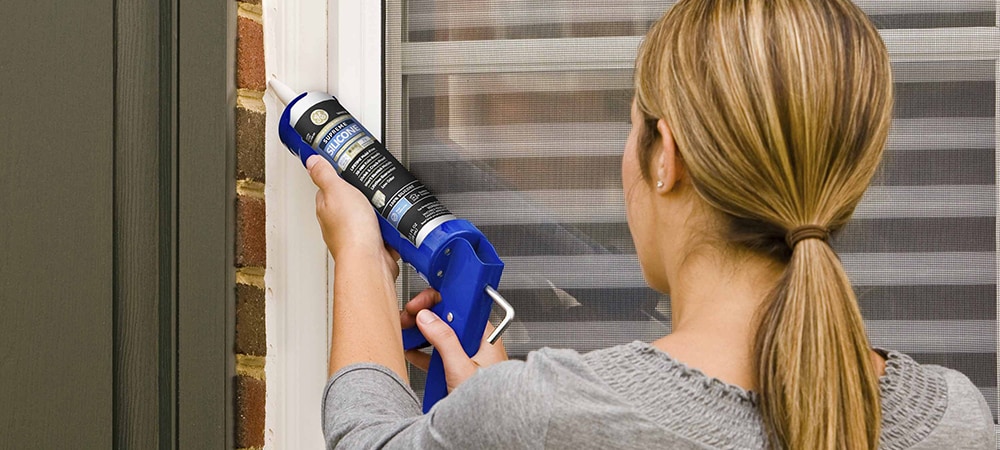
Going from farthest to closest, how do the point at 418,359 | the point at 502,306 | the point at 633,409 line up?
A: the point at 418,359 → the point at 502,306 → the point at 633,409

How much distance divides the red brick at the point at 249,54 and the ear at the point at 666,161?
1.88ft

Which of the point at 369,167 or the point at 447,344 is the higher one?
the point at 369,167

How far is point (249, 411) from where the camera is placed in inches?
45.4

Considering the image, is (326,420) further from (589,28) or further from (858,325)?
(589,28)

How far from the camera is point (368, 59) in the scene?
122 centimetres

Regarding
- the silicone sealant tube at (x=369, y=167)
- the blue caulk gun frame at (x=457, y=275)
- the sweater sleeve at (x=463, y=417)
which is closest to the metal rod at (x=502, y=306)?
the blue caulk gun frame at (x=457, y=275)

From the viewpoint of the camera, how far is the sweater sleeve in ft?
2.28

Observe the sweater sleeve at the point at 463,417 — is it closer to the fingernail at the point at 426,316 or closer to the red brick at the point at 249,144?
the fingernail at the point at 426,316

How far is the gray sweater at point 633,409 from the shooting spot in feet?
2.26

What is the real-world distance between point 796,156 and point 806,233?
6 cm

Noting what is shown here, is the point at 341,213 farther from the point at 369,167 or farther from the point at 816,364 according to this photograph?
the point at 816,364

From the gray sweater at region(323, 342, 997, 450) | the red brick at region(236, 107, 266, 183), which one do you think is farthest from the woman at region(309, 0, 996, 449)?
the red brick at region(236, 107, 266, 183)

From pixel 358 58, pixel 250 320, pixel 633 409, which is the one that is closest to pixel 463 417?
pixel 633 409

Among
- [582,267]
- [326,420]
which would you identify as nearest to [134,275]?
Answer: [326,420]
